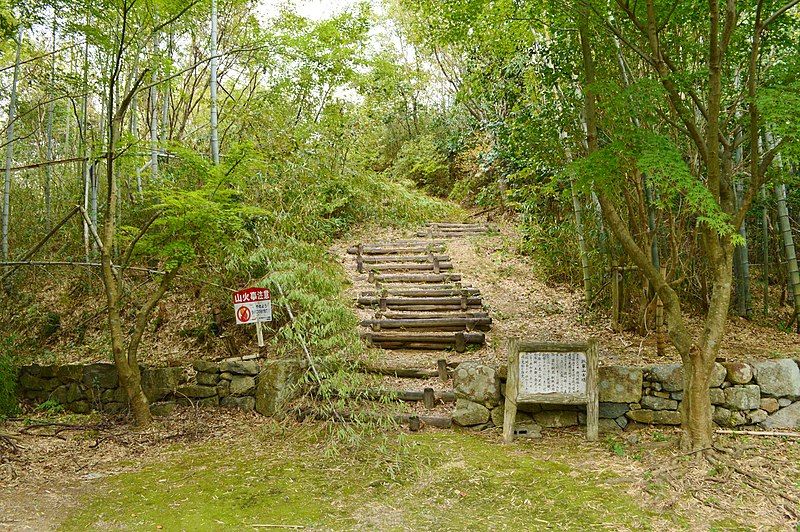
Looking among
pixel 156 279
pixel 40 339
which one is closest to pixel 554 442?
pixel 156 279

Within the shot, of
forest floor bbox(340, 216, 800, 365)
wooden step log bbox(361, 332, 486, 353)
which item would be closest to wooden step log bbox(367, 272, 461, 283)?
forest floor bbox(340, 216, 800, 365)

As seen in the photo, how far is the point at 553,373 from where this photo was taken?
4547 mm

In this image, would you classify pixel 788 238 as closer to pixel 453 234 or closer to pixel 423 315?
pixel 423 315

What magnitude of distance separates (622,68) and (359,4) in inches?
245

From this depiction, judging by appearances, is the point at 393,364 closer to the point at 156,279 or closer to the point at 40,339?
the point at 156,279

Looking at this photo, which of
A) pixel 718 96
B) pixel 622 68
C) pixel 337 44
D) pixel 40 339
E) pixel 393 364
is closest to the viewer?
pixel 718 96

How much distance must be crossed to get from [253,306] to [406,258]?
4.99 metres

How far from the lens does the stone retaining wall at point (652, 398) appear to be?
14.6 ft

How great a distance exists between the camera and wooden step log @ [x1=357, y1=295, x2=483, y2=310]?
7910 millimetres

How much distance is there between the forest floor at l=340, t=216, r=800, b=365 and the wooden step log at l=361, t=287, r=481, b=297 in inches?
12.0

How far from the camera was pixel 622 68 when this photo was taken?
17.8 ft

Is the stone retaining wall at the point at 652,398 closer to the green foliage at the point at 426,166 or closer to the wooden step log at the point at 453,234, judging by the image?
Answer: the wooden step log at the point at 453,234

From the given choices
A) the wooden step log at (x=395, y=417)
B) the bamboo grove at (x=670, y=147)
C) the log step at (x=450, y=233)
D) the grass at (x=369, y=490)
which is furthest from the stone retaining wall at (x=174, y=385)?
the log step at (x=450, y=233)

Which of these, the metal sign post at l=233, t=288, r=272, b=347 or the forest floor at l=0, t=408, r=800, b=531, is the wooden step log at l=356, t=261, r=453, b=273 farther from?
the forest floor at l=0, t=408, r=800, b=531
